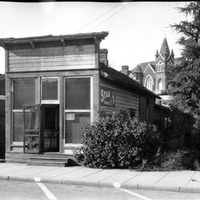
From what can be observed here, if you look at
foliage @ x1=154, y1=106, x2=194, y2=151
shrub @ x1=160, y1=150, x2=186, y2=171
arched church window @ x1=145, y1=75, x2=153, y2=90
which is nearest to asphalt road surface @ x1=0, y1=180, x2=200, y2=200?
shrub @ x1=160, y1=150, x2=186, y2=171

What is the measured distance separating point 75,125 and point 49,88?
6.54 ft

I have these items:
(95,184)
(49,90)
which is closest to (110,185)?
(95,184)

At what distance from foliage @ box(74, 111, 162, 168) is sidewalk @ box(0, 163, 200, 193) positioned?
1.63 ft

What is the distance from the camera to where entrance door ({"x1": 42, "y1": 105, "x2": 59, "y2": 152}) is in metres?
14.7

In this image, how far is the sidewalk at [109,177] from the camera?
9.36 m

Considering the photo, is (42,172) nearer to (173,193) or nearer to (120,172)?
(120,172)

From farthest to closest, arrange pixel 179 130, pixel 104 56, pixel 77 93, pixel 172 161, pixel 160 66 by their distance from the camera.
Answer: pixel 160 66
pixel 104 56
pixel 179 130
pixel 77 93
pixel 172 161

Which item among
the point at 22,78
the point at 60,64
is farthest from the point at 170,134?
the point at 22,78

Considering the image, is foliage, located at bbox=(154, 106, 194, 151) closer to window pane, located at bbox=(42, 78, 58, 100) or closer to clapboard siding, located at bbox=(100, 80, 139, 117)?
clapboard siding, located at bbox=(100, 80, 139, 117)

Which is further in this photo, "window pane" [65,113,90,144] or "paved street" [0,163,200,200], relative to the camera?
"window pane" [65,113,90,144]

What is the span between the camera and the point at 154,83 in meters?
92.2

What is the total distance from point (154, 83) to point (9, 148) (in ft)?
262

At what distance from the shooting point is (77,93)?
14203mm

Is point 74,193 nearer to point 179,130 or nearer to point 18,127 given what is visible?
point 18,127
